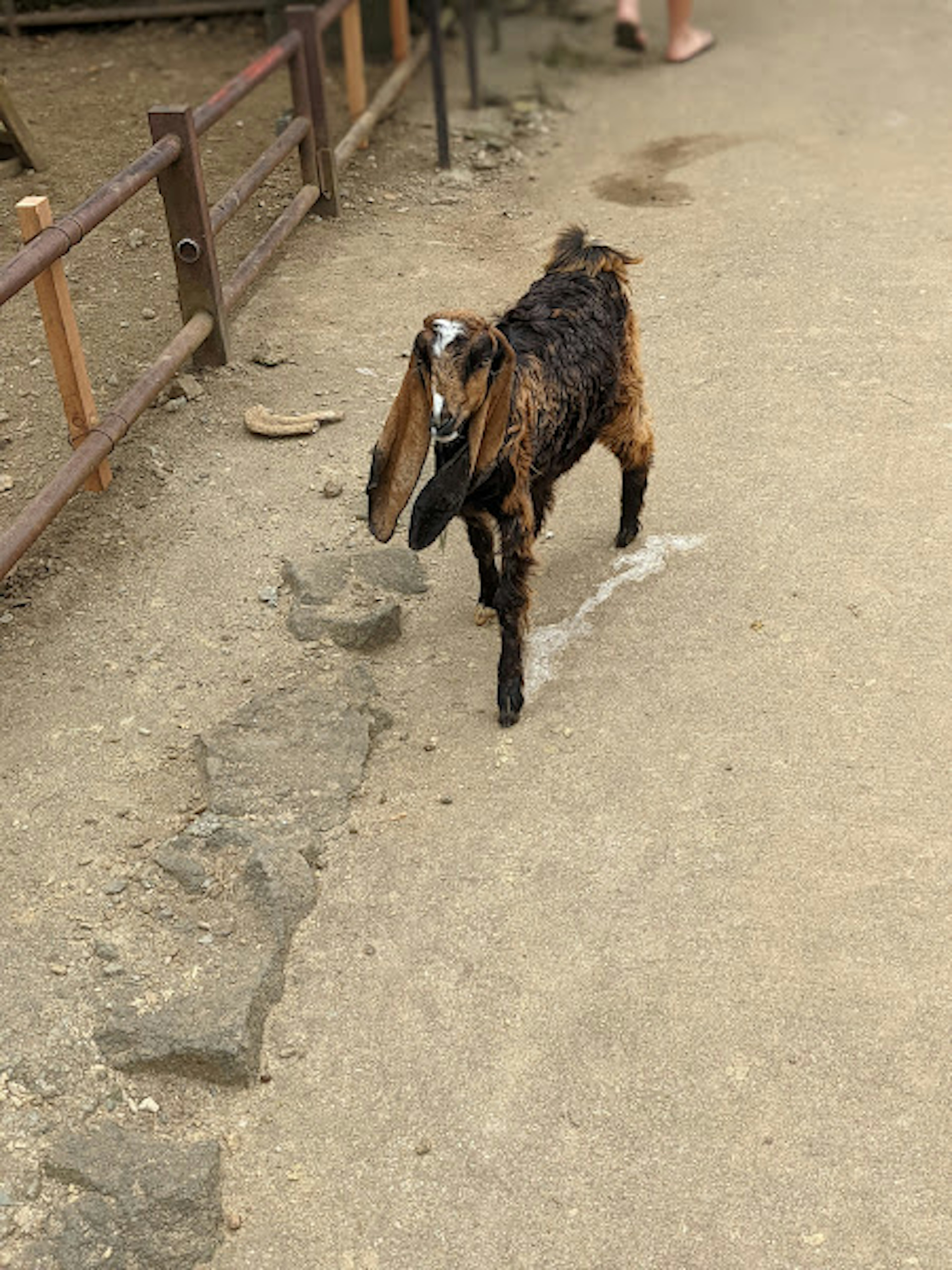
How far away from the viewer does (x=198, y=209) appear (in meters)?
5.30

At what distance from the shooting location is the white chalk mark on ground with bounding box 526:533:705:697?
4.06m

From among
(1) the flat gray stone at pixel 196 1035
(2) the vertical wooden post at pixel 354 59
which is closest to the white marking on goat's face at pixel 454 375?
(1) the flat gray stone at pixel 196 1035

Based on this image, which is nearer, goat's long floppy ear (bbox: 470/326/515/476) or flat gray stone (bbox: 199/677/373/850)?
goat's long floppy ear (bbox: 470/326/515/476)

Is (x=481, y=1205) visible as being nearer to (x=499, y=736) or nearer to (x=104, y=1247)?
(x=104, y=1247)

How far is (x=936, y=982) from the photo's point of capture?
308 cm

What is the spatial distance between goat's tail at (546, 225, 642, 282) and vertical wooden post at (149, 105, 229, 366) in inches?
68.3

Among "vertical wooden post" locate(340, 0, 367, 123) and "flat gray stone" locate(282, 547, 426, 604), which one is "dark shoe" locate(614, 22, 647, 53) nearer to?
"vertical wooden post" locate(340, 0, 367, 123)

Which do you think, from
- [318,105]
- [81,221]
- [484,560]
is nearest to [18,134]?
[318,105]

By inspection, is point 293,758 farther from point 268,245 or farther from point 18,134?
point 18,134

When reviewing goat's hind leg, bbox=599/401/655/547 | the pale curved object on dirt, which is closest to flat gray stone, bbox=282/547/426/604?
goat's hind leg, bbox=599/401/655/547

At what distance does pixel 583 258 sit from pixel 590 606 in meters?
1.03

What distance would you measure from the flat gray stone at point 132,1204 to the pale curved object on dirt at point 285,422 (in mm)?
2976

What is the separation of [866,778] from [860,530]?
1.23m

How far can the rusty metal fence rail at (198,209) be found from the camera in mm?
4266
